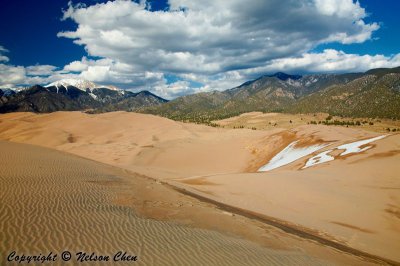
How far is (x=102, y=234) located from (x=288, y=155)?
86.0ft

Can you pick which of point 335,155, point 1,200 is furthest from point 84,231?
point 335,155

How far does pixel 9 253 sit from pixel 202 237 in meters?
5.42

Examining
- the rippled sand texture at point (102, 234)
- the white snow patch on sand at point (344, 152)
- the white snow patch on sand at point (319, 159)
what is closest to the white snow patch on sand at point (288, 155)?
the white snow patch on sand at point (319, 159)

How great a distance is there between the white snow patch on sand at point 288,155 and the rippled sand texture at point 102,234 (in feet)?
66.4

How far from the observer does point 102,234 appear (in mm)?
9289

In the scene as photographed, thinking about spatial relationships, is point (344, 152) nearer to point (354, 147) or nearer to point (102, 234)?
point (354, 147)

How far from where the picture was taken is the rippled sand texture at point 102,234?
8.15 meters

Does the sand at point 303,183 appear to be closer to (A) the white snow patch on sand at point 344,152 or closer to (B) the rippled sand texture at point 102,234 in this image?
(A) the white snow patch on sand at point 344,152

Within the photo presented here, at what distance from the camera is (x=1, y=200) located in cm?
1144

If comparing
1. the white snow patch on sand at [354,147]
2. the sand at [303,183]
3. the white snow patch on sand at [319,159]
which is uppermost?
the white snow patch on sand at [354,147]

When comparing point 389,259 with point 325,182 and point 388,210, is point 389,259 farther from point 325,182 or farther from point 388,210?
point 325,182

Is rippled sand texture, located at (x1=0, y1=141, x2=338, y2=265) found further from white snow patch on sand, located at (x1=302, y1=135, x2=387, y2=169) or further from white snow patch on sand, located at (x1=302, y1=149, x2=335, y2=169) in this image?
white snow patch on sand, located at (x1=302, y1=135, x2=387, y2=169)

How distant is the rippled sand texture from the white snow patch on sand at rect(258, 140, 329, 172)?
797 inches

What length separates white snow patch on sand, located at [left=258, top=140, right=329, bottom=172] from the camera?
101ft
